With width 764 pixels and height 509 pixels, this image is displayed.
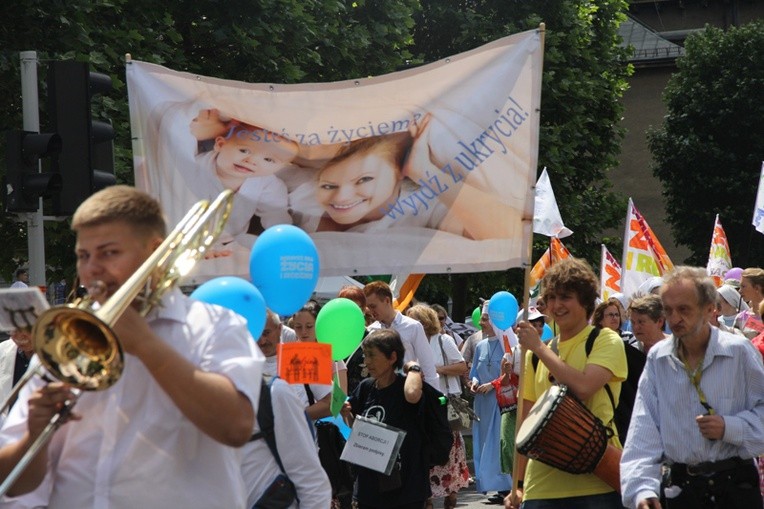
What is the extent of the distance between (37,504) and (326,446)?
17.2ft

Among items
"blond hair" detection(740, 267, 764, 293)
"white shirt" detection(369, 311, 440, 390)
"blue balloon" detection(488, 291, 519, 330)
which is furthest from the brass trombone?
"blue balloon" detection(488, 291, 519, 330)

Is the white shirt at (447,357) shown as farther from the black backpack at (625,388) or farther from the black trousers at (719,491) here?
the black trousers at (719,491)

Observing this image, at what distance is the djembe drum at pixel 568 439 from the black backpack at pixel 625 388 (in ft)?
1.06

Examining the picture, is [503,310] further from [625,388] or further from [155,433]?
[155,433]

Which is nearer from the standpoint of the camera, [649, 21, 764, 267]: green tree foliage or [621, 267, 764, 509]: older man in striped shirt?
[621, 267, 764, 509]: older man in striped shirt

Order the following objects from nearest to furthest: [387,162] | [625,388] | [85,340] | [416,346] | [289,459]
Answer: [85,340] < [289,459] < [625,388] < [387,162] < [416,346]

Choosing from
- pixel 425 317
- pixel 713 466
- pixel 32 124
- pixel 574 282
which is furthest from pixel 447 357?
pixel 713 466

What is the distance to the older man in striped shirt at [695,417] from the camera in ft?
17.7

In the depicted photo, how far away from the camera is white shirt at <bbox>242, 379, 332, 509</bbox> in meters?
5.13

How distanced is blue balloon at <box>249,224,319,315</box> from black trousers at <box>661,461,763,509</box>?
67.7 inches

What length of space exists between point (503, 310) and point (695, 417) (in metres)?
7.02

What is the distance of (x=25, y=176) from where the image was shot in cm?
925

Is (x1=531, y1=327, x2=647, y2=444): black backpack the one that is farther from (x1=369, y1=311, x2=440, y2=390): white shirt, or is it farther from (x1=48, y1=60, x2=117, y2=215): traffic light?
(x1=48, y1=60, x2=117, y2=215): traffic light

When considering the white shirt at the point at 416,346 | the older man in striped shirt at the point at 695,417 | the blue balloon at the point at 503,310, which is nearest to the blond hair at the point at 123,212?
the older man in striped shirt at the point at 695,417
